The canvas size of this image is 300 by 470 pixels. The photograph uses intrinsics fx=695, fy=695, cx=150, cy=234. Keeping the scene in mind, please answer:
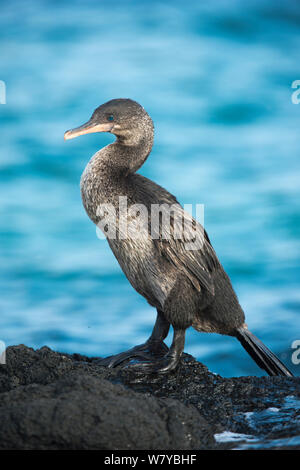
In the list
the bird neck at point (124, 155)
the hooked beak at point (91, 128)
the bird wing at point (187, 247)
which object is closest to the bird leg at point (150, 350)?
the bird wing at point (187, 247)

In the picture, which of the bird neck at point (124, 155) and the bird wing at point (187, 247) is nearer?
the bird wing at point (187, 247)

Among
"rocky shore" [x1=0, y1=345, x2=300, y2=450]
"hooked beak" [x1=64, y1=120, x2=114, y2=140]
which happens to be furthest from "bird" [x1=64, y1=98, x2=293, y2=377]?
"rocky shore" [x1=0, y1=345, x2=300, y2=450]

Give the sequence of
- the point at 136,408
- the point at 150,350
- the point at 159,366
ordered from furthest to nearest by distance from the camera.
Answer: the point at 150,350, the point at 159,366, the point at 136,408

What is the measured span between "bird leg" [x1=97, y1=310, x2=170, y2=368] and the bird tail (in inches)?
19.8

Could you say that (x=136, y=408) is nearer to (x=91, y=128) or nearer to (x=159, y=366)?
(x=159, y=366)

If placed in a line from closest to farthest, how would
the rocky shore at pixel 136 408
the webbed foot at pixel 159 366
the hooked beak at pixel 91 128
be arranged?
the rocky shore at pixel 136 408 < the webbed foot at pixel 159 366 < the hooked beak at pixel 91 128

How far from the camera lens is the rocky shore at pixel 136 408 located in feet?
9.72

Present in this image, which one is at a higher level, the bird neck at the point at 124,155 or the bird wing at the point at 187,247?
the bird neck at the point at 124,155

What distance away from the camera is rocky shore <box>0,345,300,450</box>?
2963mm

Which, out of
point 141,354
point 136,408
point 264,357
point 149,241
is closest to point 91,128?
point 149,241

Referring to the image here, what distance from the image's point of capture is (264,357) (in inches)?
178

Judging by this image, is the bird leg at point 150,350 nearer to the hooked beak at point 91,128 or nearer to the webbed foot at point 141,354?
the webbed foot at point 141,354

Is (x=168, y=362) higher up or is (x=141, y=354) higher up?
(x=141, y=354)

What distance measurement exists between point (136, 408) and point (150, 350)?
59.2 inches
